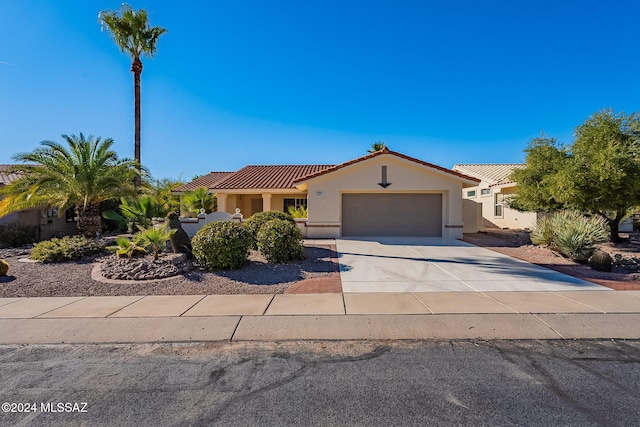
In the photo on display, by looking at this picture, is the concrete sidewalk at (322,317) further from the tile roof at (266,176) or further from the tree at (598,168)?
the tile roof at (266,176)

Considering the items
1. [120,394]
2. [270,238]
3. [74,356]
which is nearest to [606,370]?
[120,394]

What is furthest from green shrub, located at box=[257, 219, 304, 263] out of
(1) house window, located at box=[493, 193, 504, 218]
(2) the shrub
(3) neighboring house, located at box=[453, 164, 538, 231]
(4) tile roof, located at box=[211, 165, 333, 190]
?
(1) house window, located at box=[493, 193, 504, 218]

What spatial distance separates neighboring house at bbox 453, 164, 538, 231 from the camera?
20.2 meters

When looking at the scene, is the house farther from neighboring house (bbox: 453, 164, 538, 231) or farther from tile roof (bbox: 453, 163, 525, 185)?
tile roof (bbox: 453, 163, 525, 185)

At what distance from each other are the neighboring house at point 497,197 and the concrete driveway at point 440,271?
10.0 m

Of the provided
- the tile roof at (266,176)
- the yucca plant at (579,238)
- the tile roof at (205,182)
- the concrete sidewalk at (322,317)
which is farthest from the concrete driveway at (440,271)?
the tile roof at (205,182)

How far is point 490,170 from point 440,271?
2153cm

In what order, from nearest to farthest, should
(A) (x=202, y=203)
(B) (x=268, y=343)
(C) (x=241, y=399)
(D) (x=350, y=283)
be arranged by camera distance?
(C) (x=241, y=399) < (B) (x=268, y=343) < (D) (x=350, y=283) < (A) (x=202, y=203)

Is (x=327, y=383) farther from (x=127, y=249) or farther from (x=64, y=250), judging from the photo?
(x=64, y=250)

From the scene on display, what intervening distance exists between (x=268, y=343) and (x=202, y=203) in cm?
1548

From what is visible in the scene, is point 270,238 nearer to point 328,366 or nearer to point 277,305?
point 277,305

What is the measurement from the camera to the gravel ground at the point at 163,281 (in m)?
6.93

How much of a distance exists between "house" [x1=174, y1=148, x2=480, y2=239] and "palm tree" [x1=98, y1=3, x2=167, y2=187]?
10.7 m

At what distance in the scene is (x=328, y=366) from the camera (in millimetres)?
3729
